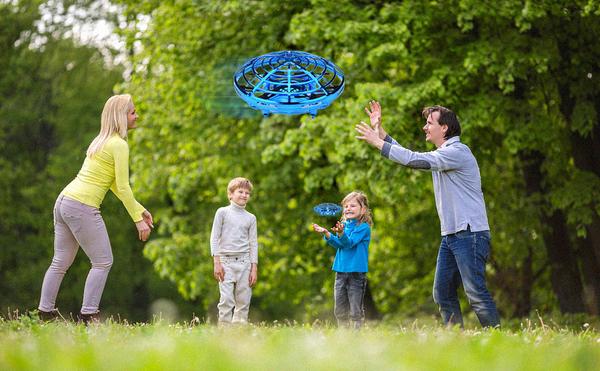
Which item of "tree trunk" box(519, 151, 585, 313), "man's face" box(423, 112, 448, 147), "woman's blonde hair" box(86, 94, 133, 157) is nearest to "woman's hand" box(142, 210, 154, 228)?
"woman's blonde hair" box(86, 94, 133, 157)

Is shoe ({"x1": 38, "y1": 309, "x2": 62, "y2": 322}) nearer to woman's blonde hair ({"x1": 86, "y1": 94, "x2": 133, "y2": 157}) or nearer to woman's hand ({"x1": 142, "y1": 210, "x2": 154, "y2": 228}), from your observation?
woman's hand ({"x1": 142, "y1": 210, "x2": 154, "y2": 228})

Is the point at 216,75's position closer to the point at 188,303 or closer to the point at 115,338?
the point at 115,338

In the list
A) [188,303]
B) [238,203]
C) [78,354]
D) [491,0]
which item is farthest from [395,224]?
[78,354]

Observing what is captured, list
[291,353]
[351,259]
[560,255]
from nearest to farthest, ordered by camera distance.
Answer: [291,353], [351,259], [560,255]

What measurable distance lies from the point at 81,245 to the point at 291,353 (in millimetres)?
3495

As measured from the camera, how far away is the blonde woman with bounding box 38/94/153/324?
283 inches

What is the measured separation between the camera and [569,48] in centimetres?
1422

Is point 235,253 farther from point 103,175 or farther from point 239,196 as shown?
point 103,175

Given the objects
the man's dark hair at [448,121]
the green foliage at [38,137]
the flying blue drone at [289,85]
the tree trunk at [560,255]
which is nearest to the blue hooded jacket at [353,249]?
the flying blue drone at [289,85]

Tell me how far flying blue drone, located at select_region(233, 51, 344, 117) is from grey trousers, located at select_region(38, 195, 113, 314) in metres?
1.85

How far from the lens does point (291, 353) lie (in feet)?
14.2

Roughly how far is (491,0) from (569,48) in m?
1.94

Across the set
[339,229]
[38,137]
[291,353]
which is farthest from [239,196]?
[38,137]

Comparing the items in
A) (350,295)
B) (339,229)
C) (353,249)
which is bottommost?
(350,295)
